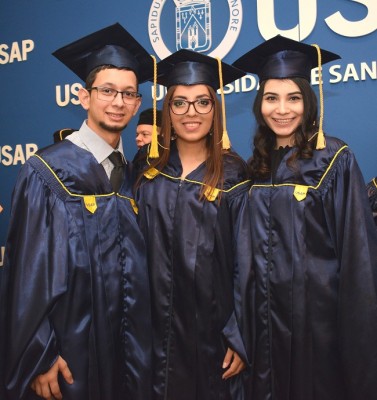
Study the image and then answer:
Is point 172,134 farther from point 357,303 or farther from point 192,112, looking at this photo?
point 357,303

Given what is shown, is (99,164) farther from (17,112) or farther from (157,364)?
(17,112)

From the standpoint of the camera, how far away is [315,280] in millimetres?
2217

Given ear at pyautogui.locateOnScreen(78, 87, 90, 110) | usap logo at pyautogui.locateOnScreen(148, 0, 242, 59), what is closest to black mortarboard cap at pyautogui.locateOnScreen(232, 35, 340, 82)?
ear at pyautogui.locateOnScreen(78, 87, 90, 110)

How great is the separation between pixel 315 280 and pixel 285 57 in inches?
42.9

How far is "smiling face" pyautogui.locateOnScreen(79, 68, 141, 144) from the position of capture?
7.74 ft

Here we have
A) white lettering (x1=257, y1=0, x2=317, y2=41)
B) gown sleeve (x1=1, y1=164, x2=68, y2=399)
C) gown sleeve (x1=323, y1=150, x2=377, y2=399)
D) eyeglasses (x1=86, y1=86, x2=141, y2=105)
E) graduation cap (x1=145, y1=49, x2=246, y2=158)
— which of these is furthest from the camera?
white lettering (x1=257, y1=0, x2=317, y2=41)

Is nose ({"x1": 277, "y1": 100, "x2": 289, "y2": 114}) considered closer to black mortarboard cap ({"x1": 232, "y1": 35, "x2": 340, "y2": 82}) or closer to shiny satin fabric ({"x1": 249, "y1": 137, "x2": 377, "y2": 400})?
black mortarboard cap ({"x1": 232, "y1": 35, "x2": 340, "y2": 82})

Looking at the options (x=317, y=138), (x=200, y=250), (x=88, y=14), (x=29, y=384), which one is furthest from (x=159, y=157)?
(x=88, y=14)

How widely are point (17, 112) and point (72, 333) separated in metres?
3.47

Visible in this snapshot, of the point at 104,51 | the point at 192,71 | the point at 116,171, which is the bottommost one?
the point at 116,171

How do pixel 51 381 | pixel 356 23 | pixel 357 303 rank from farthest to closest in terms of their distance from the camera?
pixel 356 23, pixel 357 303, pixel 51 381

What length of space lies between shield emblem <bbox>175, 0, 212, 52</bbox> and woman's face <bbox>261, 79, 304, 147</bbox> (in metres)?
1.97

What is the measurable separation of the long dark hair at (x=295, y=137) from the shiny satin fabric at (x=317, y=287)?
8 cm

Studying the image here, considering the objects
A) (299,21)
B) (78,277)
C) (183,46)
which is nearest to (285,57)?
(78,277)
